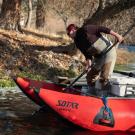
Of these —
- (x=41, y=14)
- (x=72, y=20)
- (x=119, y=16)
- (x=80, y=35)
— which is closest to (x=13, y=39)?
(x=119, y=16)

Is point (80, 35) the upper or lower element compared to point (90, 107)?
upper

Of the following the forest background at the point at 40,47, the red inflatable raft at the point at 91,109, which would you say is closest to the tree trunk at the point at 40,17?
the forest background at the point at 40,47

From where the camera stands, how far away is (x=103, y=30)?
37.3ft

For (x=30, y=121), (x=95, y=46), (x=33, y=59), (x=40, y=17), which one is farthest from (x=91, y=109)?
(x=40, y=17)

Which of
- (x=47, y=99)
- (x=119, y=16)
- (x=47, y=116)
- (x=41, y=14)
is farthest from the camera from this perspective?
(x=41, y=14)

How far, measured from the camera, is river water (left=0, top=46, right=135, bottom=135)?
10945 millimetres

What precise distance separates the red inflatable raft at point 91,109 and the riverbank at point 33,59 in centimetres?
587

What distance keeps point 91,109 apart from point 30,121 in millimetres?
1651

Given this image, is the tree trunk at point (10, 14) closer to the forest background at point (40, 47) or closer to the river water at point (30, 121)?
the forest background at point (40, 47)

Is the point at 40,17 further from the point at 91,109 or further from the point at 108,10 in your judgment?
the point at 91,109

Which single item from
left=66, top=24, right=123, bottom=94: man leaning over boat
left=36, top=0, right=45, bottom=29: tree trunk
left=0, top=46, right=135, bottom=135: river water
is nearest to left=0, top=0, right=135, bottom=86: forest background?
left=0, top=46, right=135, bottom=135: river water

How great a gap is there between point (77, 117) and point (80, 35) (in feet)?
6.10

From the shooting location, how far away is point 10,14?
24.3 meters

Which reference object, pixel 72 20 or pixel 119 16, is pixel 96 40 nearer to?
pixel 119 16
